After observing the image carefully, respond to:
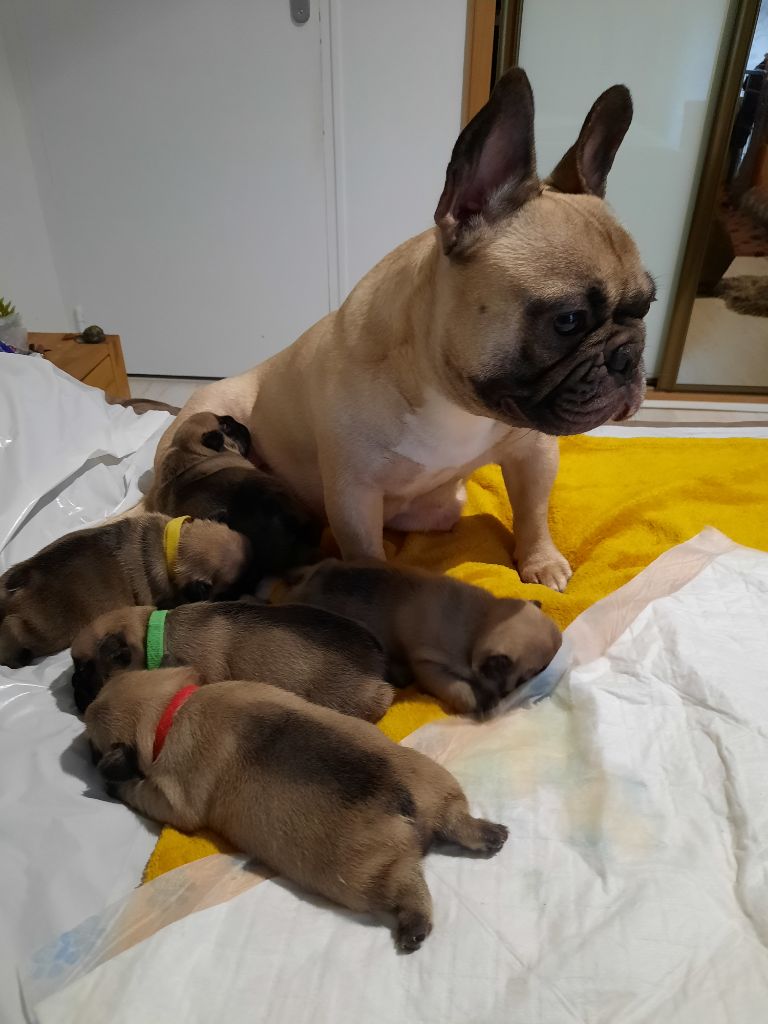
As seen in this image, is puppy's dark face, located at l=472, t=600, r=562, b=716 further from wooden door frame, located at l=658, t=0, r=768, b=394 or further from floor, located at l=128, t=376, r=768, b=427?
wooden door frame, located at l=658, t=0, r=768, b=394

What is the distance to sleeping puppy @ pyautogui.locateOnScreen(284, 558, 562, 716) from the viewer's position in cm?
140

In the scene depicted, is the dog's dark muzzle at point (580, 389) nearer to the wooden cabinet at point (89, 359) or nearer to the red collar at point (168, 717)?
the red collar at point (168, 717)

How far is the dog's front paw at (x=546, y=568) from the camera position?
182 cm

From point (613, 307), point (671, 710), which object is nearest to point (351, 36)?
point (613, 307)

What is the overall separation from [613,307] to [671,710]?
695 mm

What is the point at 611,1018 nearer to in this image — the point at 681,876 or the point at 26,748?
the point at 681,876

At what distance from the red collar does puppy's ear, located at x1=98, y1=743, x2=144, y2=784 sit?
36 millimetres

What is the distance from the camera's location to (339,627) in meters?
1.39

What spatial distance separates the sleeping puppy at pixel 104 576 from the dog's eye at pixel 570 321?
850 millimetres

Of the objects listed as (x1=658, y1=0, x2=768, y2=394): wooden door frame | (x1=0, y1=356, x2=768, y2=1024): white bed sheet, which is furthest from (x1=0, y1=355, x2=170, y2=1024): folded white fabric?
(x1=658, y1=0, x2=768, y2=394): wooden door frame

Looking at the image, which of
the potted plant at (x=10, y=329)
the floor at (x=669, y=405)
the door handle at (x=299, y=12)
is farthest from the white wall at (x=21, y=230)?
the door handle at (x=299, y=12)

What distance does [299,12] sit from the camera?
11.2 ft

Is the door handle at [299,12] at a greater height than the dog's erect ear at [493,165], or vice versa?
the door handle at [299,12]

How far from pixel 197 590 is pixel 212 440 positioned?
0.52 metres
